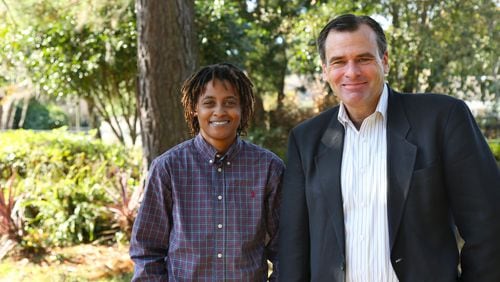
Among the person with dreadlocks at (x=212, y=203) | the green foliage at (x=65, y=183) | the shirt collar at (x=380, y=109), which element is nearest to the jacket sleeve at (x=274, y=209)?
the person with dreadlocks at (x=212, y=203)

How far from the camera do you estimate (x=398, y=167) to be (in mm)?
2096

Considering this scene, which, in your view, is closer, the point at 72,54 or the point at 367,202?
the point at 367,202

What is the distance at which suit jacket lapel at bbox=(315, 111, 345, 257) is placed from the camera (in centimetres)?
216

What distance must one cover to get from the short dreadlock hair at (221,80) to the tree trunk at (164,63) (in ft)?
7.92

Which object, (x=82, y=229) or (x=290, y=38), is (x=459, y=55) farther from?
(x=82, y=229)

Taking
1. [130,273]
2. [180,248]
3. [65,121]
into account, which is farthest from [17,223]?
[65,121]

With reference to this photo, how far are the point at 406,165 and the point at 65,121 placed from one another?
36.0m

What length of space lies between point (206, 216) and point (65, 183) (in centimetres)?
556

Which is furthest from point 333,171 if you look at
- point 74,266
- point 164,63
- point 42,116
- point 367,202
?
point 42,116

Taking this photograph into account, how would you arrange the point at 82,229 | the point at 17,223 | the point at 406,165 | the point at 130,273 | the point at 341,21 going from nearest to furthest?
1. the point at 406,165
2. the point at 341,21
3. the point at 130,273
4. the point at 17,223
5. the point at 82,229

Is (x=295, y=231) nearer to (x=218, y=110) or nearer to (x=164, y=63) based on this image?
(x=218, y=110)

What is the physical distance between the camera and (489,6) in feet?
36.3

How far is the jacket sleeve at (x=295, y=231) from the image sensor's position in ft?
7.63

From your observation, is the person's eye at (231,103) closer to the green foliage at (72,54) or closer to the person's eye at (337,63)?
the person's eye at (337,63)
